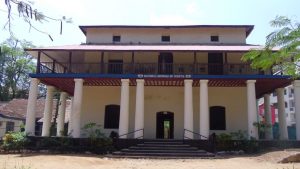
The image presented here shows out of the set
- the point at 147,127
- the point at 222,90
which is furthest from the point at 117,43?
the point at 222,90

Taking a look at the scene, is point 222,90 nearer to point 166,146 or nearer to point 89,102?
point 166,146

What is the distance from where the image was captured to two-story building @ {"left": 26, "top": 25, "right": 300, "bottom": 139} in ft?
76.0

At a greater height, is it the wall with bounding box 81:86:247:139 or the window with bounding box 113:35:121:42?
the window with bounding box 113:35:121:42

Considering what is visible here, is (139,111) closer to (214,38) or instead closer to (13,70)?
(214,38)

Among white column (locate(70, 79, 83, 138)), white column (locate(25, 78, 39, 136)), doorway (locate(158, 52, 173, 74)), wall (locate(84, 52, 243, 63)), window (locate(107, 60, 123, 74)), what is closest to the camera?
white column (locate(70, 79, 83, 138))

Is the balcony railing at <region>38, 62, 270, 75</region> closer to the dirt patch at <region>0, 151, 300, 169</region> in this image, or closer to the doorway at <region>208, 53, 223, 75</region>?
the doorway at <region>208, 53, 223, 75</region>

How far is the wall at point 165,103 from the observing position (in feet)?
83.6

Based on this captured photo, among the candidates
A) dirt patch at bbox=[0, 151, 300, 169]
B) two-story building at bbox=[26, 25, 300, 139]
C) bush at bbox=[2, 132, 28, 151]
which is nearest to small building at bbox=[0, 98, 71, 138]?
two-story building at bbox=[26, 25, 300, 139]

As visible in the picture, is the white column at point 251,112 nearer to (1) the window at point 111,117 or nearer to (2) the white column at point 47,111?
(1) the window at point 111,117

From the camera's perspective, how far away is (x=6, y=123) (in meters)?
35.3

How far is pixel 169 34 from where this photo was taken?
27.7m

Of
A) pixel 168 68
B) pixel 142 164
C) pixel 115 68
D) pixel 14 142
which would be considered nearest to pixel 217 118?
A: pixel 168 68

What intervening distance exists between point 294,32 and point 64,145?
1394 cm

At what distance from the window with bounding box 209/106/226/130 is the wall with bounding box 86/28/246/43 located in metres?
5.18
